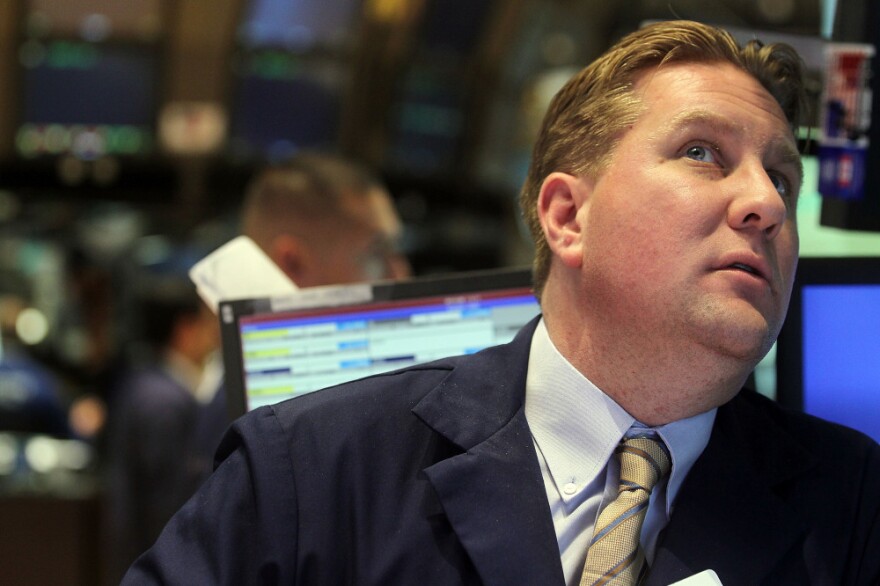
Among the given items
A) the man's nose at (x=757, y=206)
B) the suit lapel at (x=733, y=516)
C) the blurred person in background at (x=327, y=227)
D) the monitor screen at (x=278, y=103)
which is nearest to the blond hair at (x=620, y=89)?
the man's nose at (x=757, y=206)

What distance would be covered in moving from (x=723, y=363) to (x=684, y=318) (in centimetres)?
9

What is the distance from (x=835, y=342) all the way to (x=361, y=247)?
162 centimetres

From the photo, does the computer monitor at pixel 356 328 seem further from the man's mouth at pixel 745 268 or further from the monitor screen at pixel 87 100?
the monitor screen at pixel 87 100

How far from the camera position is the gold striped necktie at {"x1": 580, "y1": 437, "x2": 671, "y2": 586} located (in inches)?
66.2

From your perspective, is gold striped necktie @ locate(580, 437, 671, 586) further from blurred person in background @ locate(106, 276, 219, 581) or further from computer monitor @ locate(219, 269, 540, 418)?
blurred person in background @ locate(106, 276, 219, 581)

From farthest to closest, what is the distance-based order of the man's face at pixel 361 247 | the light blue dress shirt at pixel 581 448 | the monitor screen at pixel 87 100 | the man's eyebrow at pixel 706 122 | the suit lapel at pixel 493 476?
the monitor screen at pixel 87 100, the man's face at pixel 361 247, the man's eyebrow at pixel 706 122, the light blue dress shirt at pixel 581 448, the suit lapel at pixel 493 476

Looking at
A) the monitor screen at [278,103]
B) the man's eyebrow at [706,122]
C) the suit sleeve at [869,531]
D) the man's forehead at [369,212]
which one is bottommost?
the monitor screen at [278,103]

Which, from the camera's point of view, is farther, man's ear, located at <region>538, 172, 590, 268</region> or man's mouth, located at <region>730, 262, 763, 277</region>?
man's ear, located at <region>538, 172, 590, 268</region>

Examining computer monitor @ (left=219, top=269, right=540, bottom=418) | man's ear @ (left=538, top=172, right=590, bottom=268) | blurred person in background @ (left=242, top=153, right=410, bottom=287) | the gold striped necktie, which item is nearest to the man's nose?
man's ear @ (left=538, top=172, right=590, bottom=268)

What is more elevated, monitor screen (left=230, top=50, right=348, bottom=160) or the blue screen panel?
the blue screen panel

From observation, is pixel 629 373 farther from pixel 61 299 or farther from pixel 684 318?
pixel 61 299

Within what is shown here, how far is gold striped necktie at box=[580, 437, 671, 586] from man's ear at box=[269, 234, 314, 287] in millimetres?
1829

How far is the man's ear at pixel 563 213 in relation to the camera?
6.38 feet

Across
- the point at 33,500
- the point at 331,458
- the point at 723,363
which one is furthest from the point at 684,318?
the point at 33,500
